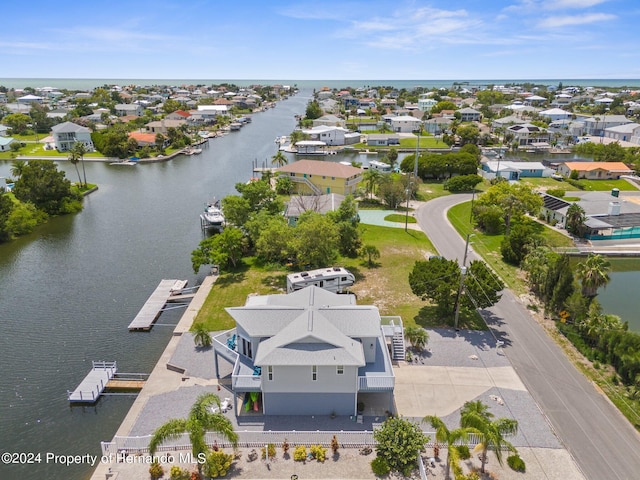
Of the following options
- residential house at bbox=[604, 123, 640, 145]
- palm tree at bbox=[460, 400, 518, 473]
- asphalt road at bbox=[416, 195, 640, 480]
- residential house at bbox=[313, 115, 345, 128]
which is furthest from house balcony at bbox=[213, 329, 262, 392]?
residential house at bbox=[604, 123, 640, 145]

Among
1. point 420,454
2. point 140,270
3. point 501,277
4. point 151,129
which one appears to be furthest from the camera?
point 151,129

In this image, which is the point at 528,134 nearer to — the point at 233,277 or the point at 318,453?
the point at 233,277

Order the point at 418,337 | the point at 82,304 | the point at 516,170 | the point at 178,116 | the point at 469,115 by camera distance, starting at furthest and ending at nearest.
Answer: the point at 469,115 → the point at 178,116 → the point at 516,170 → the point at 82,304 → the point at 418,337

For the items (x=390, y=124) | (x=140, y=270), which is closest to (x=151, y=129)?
(x=390, y=124)

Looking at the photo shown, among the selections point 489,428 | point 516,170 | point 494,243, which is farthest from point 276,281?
point 516,170

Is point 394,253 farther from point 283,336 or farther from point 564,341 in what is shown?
point 283,336

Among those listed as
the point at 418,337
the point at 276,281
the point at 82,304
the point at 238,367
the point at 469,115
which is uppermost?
the point at 469,115

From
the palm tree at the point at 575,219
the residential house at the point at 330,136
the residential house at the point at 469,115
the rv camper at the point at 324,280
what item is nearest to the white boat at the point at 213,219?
the rv camper at the point at 324,280
